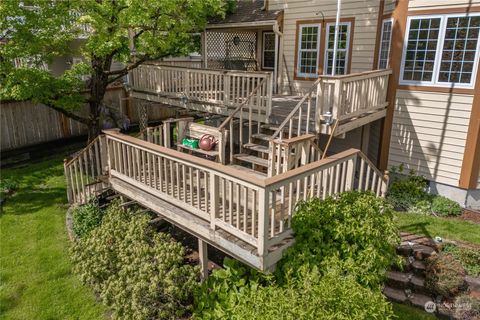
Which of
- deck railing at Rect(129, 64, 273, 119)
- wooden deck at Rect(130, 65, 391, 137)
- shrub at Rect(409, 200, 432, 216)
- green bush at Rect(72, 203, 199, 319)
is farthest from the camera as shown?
deck railing at Rect(129, 64, 273, 119)

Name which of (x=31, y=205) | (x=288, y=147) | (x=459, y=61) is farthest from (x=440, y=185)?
(x=31, y=205)

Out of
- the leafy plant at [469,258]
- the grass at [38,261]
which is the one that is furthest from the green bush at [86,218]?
the leafy plant at [469,258]

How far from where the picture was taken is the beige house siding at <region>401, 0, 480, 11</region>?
725cm

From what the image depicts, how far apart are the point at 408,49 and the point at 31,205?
955 cm

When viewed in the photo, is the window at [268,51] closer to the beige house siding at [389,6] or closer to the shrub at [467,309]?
the beige house siding at [389,6]

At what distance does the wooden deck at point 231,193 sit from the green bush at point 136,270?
1.85 feet

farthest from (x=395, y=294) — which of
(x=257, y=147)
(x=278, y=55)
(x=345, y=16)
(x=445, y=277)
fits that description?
(x=278, y=55)

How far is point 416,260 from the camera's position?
6184 millimetres

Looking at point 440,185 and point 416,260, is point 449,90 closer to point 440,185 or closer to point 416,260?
point 440,185

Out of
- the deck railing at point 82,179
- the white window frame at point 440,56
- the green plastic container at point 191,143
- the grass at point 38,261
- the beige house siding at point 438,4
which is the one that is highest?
the beige house siding at point 438,4

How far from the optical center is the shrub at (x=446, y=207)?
7.74 m

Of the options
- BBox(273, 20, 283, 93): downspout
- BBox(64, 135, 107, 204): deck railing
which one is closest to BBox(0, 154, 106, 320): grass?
BBox(64, 135, 107, 204): deck railing

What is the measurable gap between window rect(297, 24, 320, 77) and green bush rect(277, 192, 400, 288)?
281 inches

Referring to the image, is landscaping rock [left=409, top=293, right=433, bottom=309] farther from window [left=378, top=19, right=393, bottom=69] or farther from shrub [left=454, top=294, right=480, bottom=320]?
window [left=378, top=19, right=393, bottom=69]
